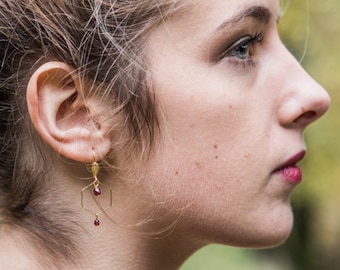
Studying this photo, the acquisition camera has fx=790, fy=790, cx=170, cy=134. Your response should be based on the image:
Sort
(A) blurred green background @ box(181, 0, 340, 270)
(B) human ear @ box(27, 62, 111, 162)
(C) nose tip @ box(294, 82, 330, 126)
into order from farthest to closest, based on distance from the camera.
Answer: (A) blurred green background @ box(181, 0, 340, 270) → (C) nose tip @ box(294, 82, 330, 126) → (B) human ear @ box(27, 62, 111, 162)

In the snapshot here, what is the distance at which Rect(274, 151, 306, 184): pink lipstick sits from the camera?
2.40 m

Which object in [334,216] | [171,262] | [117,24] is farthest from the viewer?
[334,216]

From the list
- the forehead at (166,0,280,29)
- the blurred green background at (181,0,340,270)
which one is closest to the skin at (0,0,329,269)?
the forehead at (166,0,280,29)

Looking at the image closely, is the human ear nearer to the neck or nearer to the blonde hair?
the blonde hair

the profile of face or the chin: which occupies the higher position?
the profile of face

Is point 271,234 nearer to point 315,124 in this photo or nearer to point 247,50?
point 247,50

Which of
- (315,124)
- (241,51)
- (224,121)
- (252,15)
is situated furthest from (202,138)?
(315,124)

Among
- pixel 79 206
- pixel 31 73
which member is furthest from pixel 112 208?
pixel 31 73

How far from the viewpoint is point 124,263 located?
2.40 m

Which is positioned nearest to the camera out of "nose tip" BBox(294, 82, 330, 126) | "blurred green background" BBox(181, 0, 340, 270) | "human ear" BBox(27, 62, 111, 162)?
"human ear" BBox(27, 62, 111, 162)

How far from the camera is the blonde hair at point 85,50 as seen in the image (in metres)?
2.27

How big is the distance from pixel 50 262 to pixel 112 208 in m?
0.24

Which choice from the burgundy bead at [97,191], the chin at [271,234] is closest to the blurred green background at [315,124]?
the chin at [271,234]

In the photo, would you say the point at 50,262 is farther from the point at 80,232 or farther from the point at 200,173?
the point at 200,173
